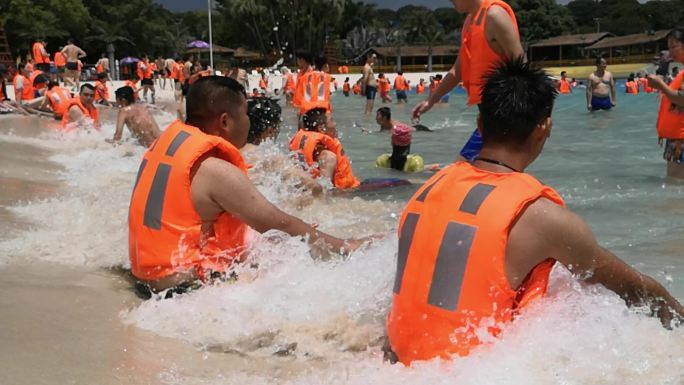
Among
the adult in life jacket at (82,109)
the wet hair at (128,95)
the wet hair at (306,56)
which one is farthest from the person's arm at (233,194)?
the adult in life jacket at (82,109)

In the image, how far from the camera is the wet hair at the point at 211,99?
136 inches

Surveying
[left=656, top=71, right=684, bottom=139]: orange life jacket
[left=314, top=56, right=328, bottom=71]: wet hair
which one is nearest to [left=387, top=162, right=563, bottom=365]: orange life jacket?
[left=656, top=71, right=684, bottom=139]: orange life jacket

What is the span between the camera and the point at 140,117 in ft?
33.1

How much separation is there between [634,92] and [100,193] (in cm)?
2829

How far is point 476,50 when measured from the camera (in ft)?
14.6

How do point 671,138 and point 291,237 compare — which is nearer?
point 291,237

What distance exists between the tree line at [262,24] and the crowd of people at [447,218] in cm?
4676

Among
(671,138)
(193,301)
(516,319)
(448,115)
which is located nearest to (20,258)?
(193,301)

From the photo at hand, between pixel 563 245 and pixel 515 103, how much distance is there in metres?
0.45

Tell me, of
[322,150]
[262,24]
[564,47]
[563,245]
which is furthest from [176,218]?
[262,24]

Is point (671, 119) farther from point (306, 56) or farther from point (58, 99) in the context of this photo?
point (58, 99)

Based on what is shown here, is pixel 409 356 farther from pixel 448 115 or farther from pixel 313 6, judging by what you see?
pixel 313 6

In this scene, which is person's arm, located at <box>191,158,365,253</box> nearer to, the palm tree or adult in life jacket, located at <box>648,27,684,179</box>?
adult in life jacket, located at <box>648,27,684,179</box>

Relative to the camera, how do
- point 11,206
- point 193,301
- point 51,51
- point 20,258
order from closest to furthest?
point 193,301
point 20,258
point 11,206
point 51,51
